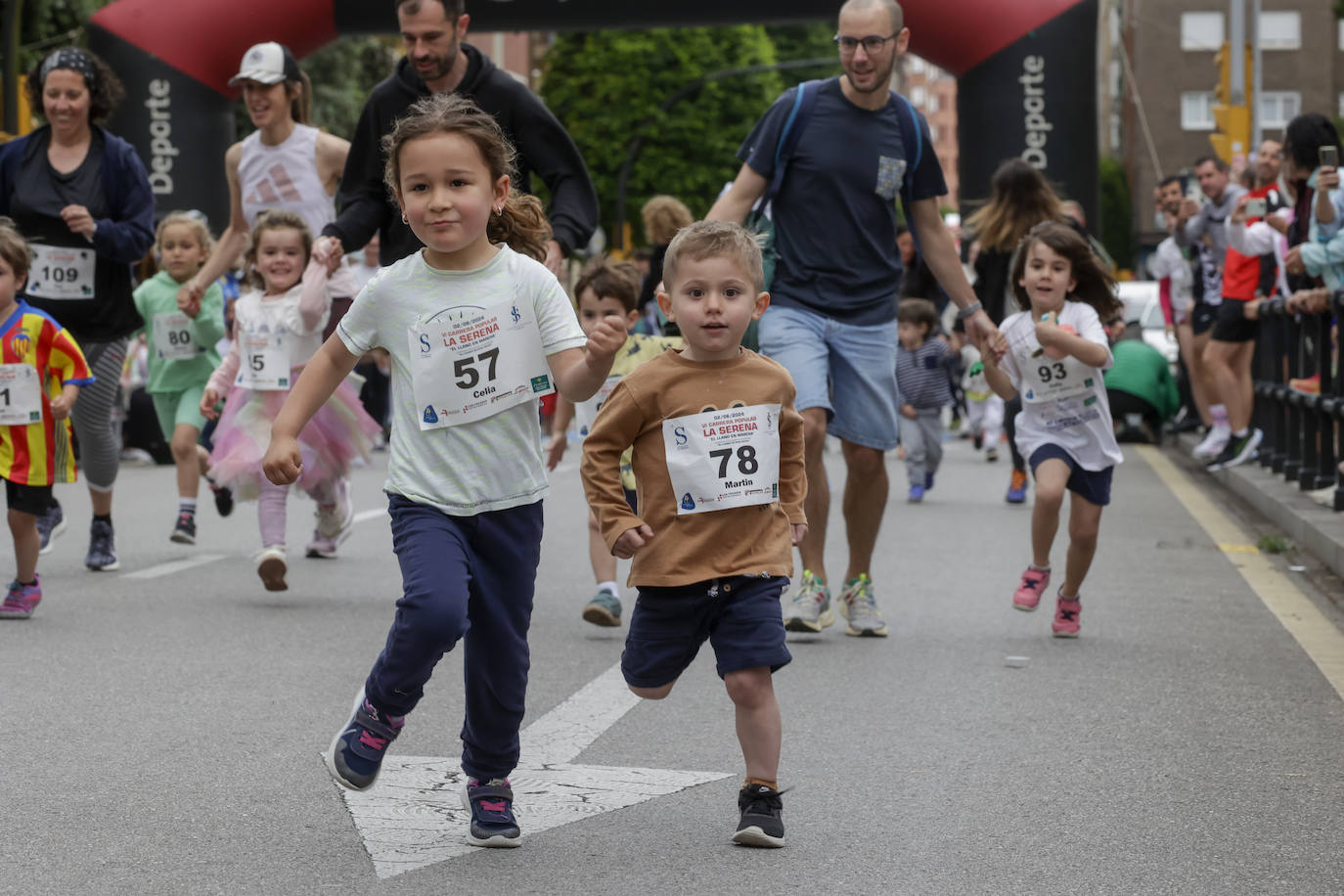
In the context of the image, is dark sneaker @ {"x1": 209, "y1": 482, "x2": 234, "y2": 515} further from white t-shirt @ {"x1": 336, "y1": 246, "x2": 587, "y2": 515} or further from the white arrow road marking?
white t-shirt @ {"x1": 336, "y1": 246, "x2": 587, "y2": 515}

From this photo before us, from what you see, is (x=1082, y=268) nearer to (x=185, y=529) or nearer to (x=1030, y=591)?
(x=1030, y=591)

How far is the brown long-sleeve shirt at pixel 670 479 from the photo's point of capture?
4527mm

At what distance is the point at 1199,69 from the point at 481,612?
79.5 metres

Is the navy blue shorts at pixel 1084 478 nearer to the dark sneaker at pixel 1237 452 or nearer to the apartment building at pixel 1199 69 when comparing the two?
the dark sneaker at pixel 1237 452

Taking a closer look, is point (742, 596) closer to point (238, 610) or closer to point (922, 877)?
point (922, 877)

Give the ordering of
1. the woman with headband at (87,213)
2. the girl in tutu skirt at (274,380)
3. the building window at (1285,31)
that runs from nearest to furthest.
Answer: the girl in tutu skirt at (274,380) < the woman with headband at (87,213) < the building window at (1285,31)

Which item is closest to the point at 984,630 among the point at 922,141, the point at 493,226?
the point at 922,141

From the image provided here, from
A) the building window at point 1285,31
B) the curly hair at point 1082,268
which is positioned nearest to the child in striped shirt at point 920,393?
the curly hair at point 1082,268

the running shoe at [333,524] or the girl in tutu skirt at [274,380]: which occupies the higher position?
the girl in tutu skirt at [274,380]

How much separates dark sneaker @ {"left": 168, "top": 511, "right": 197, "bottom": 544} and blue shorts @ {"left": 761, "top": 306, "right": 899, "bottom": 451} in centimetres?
366

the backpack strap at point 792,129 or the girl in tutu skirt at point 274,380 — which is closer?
the backpack strap at point 792,129

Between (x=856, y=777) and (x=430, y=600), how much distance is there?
54.8 inches

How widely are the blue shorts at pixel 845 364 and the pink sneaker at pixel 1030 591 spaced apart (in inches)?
27.9

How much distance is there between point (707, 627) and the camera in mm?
4566
